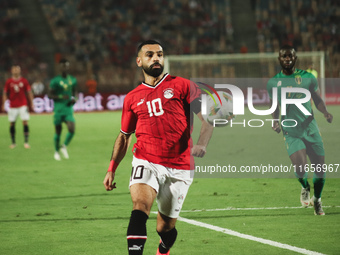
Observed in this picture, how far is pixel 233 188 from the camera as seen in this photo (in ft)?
36.5

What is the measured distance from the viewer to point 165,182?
5621 millimetres

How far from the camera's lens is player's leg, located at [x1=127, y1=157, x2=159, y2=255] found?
5.19 metres

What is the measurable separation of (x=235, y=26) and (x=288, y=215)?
33.9 m

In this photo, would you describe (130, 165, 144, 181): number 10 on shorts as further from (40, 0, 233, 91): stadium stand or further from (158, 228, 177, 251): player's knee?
(40, 0, 233, 91): stadium stand

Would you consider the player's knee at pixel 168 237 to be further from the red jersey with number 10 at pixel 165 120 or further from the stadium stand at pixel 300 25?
the stadium stand at pixel 300 25

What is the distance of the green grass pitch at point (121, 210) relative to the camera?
7.02m

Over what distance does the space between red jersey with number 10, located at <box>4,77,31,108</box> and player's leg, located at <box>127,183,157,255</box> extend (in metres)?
13.4

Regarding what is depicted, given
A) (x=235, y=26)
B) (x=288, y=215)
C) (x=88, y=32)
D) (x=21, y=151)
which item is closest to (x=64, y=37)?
(x=88, y=32)

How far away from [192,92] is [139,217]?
128 centimetres

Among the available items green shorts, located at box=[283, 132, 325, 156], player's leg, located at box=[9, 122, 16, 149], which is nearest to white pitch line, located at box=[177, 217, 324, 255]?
green shorts, located at box=[283, 132, 325, 156]

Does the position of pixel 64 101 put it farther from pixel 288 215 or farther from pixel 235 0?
pixel 235 0

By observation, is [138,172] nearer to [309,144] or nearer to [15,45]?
[309,144]

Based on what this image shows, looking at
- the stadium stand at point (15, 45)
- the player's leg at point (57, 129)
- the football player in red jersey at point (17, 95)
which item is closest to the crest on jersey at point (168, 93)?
the player's leg at point (57, 129)

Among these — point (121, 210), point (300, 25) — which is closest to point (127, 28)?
point (300, 25)
